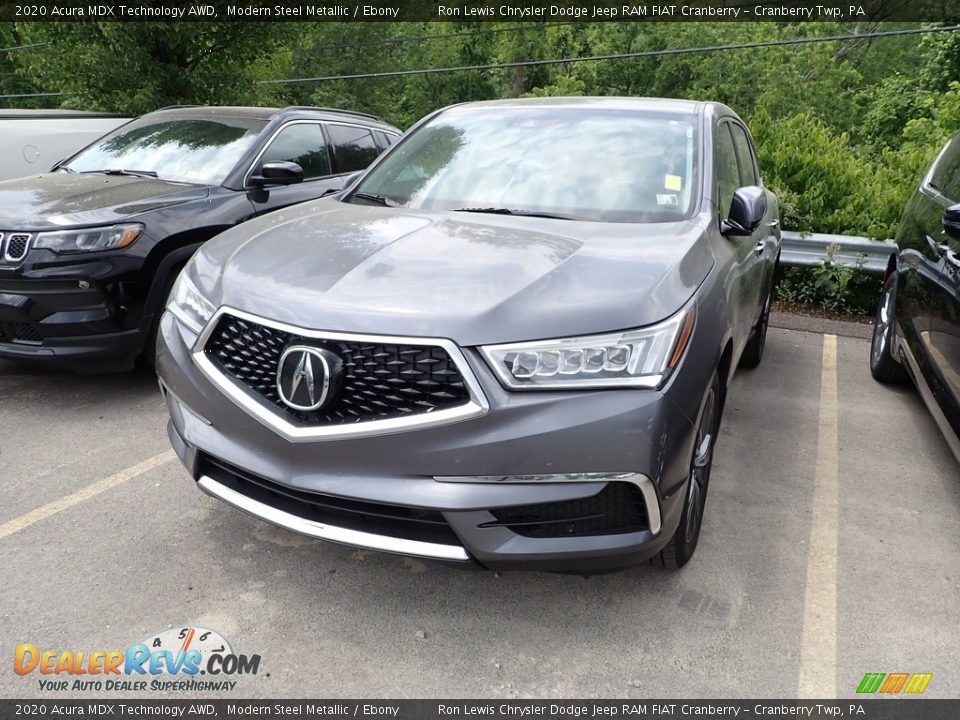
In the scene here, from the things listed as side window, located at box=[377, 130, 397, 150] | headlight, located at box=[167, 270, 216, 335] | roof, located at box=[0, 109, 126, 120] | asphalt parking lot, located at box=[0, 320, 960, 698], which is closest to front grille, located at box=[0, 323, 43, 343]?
asphalt parking lot, located at box=[0, 320, 960, 698]

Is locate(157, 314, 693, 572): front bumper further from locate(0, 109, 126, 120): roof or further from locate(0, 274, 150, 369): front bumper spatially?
locate(0, 109, 126, 120): roof

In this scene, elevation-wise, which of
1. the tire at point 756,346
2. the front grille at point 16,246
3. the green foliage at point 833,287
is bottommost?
the green foliage at point 833,287

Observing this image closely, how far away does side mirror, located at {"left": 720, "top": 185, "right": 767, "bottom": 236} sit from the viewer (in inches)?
127

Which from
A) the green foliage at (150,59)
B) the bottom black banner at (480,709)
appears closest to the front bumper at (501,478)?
the bottom black banner at (480,709)

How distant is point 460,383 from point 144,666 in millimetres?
1311

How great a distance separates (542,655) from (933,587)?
1613 millimetres

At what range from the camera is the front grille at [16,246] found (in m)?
4.06

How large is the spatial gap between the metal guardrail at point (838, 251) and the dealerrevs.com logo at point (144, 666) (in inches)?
245

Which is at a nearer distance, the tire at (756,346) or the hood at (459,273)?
the hood at (459,273)

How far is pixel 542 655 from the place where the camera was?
8.16 feet

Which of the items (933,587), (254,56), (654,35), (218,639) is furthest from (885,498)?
(654,35)

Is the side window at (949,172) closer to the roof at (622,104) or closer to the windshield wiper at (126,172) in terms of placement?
the roof at (622,104)

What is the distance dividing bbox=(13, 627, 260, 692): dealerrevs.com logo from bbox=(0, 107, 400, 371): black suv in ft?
7.34

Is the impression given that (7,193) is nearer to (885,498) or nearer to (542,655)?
(542,655)
